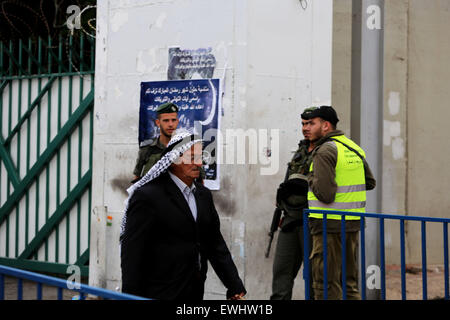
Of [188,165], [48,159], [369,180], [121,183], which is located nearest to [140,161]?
[121,183]

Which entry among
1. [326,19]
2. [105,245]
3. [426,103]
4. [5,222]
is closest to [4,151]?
[5,222]

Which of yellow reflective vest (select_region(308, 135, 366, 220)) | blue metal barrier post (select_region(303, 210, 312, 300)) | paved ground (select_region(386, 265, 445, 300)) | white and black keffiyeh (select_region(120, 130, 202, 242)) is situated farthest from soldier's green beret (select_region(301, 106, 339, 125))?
paved ground (select_region(386, 265, 445, 300))

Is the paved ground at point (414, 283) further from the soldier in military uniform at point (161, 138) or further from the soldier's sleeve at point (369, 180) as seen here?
the soldier in military uniform at point (161, 138)

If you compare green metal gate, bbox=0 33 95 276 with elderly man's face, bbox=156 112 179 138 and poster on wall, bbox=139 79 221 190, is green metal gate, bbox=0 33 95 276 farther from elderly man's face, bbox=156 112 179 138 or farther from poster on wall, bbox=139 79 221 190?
elderly man's face, bbox=156 112 179 138

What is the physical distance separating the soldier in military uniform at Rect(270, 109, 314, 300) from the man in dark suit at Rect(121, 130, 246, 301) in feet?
6.81

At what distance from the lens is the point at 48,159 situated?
7.90m

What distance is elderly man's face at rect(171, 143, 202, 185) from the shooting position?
3.96m

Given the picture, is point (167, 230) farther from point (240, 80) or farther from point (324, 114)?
point (240, 80)

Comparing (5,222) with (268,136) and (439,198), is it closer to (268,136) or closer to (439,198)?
(268,136)

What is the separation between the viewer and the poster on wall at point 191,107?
6660 mm

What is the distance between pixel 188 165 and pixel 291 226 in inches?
90.4

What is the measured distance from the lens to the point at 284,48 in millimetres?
6691

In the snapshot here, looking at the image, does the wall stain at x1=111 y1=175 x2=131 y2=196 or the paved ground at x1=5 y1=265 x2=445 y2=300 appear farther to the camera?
the paved ground at x1=5 y1=265 x2=445 y2=300

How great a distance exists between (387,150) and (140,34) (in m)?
3.42
